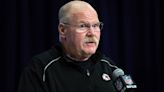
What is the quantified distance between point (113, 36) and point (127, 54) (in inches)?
8.2

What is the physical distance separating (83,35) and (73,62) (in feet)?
0.49

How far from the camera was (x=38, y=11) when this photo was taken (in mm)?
3139

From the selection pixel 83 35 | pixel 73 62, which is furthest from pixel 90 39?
pixel 73 62

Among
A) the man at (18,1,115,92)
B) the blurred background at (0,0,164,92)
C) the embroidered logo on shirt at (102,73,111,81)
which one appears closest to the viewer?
the man at (18,1,115,92)

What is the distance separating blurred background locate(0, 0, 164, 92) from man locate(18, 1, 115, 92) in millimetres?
1116

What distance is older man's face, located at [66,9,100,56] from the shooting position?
6.24 ft

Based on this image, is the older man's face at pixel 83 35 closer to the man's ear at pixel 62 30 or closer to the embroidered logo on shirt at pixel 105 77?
the man's ear at pixel 62 30

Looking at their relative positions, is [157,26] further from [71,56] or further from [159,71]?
[71,56]

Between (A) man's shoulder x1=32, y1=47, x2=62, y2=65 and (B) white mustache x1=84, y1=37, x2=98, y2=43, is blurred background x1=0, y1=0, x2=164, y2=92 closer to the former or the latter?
(A) man's shoulder x1=32, y1=47, x2=62, y2=65

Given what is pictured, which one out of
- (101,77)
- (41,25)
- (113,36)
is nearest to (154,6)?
(113,36)

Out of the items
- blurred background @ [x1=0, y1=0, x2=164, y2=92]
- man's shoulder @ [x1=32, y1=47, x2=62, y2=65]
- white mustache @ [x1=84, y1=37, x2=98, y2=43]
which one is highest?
white mustache @ [x1=84, y1=37, x2=98, y2=43]

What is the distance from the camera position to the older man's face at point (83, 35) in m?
1.90

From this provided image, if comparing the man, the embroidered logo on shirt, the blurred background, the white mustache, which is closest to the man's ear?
the man

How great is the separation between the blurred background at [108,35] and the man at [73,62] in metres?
1.12
